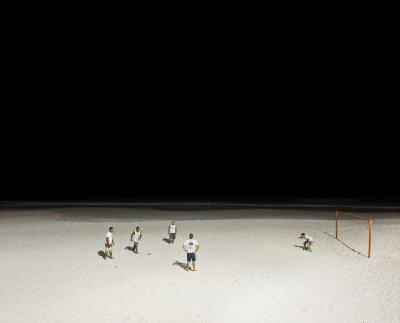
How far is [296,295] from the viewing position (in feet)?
44.4

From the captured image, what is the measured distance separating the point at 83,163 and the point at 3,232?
211 feet

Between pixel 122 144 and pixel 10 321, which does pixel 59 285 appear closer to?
pixel 10 321

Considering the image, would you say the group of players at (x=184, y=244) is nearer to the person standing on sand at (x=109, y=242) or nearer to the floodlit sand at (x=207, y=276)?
the person standing on sand at (x=109, y=242)

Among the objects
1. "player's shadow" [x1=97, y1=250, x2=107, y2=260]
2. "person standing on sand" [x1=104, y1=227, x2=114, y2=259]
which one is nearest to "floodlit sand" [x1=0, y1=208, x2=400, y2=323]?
"player's shadow" [x1=97, y1=250, x2=107, y2=260]

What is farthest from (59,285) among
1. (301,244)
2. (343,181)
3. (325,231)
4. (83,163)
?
(83,163)

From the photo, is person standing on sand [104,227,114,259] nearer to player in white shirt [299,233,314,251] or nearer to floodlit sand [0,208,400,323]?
floodlit sand [0,208,400,323]

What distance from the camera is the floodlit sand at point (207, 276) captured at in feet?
40.0

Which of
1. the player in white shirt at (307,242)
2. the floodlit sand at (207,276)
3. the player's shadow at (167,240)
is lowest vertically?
the floodlit sand at (207,276)

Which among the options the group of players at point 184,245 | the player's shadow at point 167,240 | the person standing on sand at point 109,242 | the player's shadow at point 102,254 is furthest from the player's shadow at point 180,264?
the player's shadow at point 167,240

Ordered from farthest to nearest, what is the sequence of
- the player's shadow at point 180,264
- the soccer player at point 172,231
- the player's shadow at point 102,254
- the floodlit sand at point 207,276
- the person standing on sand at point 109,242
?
1. the soccer player at point 172,231
2. the player's shadow at point 102,254
3. the person standing on sand at point 109,242
4. the player's shadow at point 180,264
5. the floodlit sand at point 207,276

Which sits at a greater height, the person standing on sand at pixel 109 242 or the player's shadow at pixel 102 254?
the person standing on sand at pixel 109 242

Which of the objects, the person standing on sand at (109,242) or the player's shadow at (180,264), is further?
the person standing on sand at (109,242)

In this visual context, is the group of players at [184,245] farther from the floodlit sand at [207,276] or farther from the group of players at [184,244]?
the floodlit sand at [207,276]

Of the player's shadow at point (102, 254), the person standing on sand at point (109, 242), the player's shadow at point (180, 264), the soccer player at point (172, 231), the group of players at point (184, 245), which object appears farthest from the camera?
the soccer player at point (172, 231)
